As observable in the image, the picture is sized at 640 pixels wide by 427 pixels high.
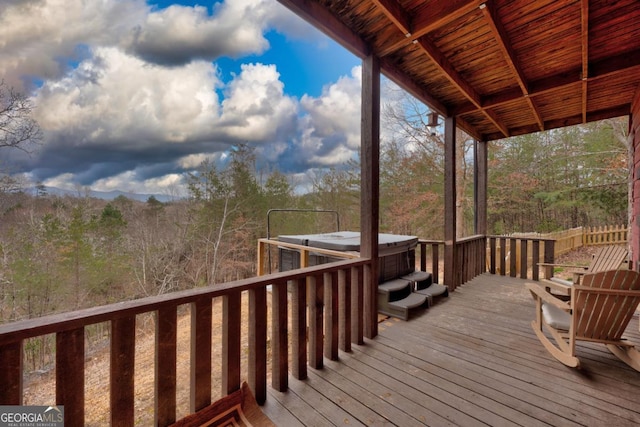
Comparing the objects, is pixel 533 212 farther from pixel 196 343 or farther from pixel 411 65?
pixel 196 343

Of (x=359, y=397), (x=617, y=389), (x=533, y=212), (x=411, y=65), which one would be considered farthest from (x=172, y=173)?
(x=533, y=212)

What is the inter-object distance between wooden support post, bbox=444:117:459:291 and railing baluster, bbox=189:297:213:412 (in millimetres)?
3995

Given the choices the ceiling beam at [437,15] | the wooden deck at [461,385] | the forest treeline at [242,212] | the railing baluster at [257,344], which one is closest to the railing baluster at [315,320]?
the wooden deck at [461,385]

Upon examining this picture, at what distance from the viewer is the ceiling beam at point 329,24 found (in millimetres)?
2064


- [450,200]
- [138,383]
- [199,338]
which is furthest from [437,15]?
[138,383]

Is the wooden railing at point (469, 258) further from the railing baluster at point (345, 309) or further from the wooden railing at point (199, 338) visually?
the wooden railing at point (199, 338)

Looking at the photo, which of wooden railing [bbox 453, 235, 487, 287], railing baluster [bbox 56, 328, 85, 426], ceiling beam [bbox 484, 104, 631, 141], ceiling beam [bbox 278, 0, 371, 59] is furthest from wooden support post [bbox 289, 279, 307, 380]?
ceiling beam [bbox 484, 104, 631, 141]

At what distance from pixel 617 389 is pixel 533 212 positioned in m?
14.1

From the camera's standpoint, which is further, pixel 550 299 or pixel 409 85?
pixel 409 85

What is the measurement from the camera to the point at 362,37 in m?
2.65

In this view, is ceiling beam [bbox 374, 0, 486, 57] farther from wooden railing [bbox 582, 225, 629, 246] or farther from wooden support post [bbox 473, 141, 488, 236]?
wooden railing [bbox 582, 225, 629, 246]

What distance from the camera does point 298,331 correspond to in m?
2.14

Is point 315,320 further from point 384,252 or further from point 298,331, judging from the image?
point 384,252

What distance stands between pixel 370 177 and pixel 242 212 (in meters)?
11.7
